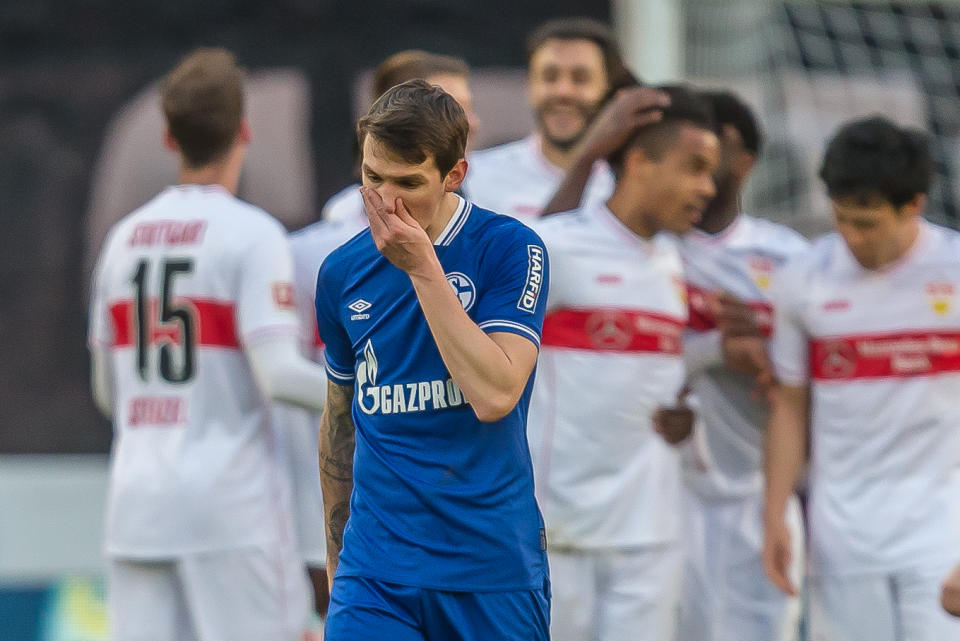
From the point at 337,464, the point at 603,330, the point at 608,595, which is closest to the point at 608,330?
the point at 603,330

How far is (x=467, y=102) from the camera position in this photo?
5.07 metres

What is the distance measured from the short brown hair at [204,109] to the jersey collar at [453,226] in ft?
5.76

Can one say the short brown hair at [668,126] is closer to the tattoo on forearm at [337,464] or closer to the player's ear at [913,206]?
the player's ear at [913,206]

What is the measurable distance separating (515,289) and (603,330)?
1.50 metres

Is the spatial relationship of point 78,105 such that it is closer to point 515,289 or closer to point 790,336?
point 790,336

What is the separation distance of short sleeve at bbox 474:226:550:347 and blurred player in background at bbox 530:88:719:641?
1437 millimetres

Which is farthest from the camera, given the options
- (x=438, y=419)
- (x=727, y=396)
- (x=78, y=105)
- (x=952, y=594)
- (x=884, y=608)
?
(x=78, y=105)

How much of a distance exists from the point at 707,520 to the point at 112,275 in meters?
2.20

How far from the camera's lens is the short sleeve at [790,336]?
4742 mm


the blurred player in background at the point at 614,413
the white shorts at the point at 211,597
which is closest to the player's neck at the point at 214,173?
the blurred player in background at the point at 614,413

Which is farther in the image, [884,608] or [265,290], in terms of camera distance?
[265,290]

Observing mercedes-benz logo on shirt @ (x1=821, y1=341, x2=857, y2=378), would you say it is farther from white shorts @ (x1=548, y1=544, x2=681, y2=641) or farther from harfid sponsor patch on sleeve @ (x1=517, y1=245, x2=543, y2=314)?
harfid sponsor patch on sleeve @ (x1=517, y1=245, x2=543, y2=314)

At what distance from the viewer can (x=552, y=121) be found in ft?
18.8

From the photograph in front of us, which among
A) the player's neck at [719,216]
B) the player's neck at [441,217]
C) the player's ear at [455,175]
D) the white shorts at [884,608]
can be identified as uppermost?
the player's neck at [719,216]
